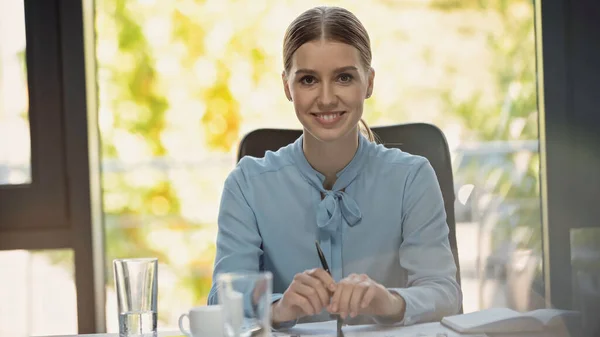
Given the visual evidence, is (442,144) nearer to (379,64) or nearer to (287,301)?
(287,301)

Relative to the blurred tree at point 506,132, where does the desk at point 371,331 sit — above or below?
below

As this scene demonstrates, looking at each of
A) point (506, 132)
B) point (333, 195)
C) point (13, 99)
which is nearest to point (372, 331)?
point (333, 195)

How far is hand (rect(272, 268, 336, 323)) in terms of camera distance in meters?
1.12

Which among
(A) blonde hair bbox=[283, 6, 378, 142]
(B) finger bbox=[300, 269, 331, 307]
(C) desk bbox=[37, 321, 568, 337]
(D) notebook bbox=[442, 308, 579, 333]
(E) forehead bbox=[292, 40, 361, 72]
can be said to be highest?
(A) blonde hair bbox=[283, 6, 378, 142]

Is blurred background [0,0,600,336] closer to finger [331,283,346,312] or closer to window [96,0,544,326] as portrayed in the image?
window [96,0,544,326]

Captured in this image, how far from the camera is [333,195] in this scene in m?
1.46

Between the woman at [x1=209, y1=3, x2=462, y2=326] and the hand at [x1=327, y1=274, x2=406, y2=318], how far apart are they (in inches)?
7.6

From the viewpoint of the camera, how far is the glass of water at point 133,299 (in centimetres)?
104

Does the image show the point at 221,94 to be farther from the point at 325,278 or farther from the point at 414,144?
the point at 325,278

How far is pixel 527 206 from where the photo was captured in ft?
13.0

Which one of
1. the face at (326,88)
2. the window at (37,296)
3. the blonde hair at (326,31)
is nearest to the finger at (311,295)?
the face at (326,88)

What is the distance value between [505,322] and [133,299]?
53 centimetres

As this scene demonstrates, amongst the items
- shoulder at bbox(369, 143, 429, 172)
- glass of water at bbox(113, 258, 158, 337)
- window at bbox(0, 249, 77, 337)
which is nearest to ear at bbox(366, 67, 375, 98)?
shoulder at bbox(369, 143, 429, 172)

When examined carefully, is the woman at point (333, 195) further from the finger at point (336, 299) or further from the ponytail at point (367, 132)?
the finger at point (336, 299)
